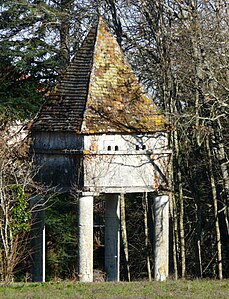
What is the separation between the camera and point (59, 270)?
997 inches

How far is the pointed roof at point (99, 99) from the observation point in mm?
17234

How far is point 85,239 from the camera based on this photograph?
55.9 feet

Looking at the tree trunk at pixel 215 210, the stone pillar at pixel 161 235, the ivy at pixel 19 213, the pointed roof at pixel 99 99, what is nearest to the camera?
the pointed roof at pixel 99 99

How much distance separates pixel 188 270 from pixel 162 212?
9193 mm

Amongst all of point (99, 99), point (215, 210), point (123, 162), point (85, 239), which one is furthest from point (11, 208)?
point (215, 210)

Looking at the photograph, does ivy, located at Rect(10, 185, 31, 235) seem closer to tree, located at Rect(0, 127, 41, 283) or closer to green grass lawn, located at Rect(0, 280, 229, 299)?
tree, located at Rect(0, 127, 41, 283)

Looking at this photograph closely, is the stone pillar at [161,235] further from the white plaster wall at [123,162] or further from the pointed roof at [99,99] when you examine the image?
the pointed roof at [99,99]

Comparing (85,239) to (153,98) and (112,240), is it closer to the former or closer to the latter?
(112,240)

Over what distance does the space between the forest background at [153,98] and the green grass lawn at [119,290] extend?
20.8 feet

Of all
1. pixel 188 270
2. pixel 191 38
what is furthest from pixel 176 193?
pixel 191 38

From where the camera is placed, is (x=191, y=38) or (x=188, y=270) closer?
(x=191, y=38)

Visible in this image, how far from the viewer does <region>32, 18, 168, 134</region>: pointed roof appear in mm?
17234

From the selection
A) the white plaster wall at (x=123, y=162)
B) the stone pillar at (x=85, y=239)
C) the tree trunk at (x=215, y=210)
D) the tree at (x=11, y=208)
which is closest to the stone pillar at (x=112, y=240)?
the tree at (x=11, y=208)

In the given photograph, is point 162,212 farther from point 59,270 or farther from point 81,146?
point 59,270
